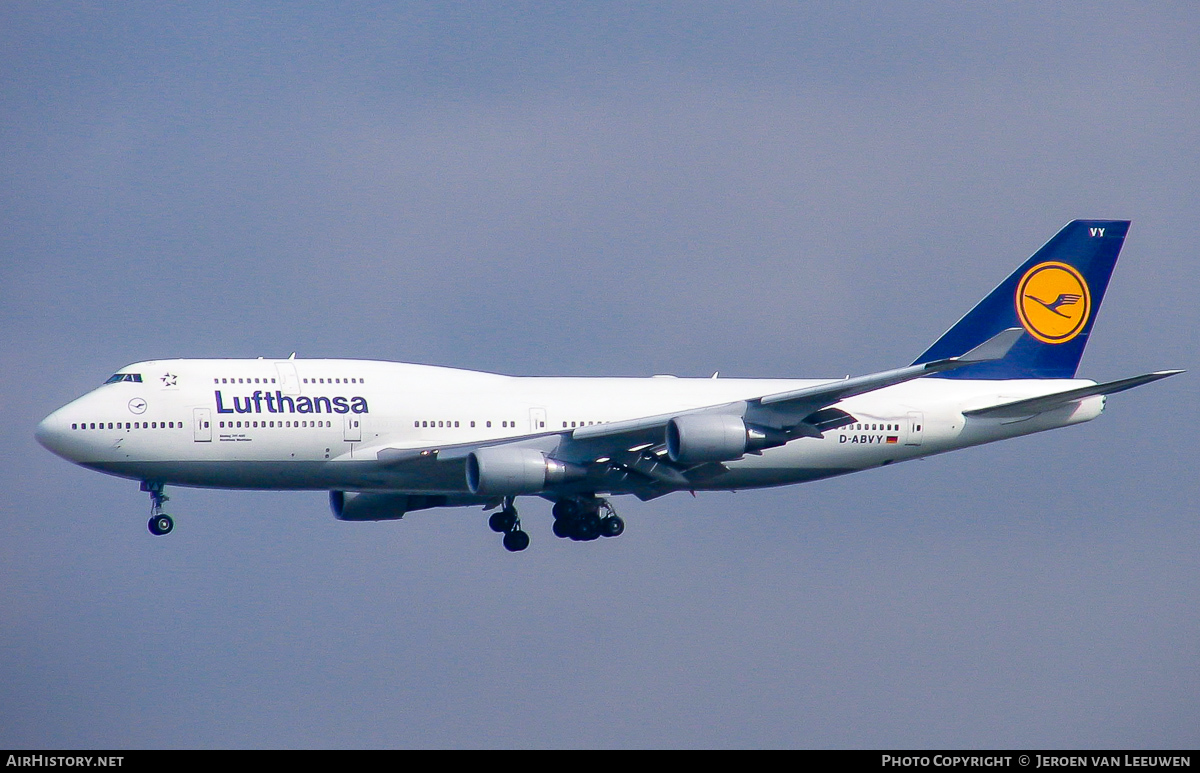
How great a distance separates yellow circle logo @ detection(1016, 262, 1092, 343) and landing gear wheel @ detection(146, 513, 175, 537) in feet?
97.1

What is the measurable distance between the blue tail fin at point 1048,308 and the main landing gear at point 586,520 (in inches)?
491

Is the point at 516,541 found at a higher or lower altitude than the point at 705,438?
lower

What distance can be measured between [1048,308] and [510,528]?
20363mm

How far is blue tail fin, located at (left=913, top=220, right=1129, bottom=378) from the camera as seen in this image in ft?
185

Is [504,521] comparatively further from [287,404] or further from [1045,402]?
[1045,402]

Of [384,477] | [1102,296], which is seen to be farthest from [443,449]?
[1102,296]

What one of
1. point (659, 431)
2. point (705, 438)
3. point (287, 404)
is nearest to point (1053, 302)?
point (705, 438)

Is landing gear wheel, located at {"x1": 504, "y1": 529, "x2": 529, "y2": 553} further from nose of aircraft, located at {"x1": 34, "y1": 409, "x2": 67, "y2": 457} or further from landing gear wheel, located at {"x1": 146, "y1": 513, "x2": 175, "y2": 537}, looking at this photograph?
nose of aircraft, located at {"x1": 34, "y1": 409, "x2": 67, "y2": 457}

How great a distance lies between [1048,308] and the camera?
188 feet

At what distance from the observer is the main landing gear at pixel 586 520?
176ft

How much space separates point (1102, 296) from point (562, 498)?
67.8 ft

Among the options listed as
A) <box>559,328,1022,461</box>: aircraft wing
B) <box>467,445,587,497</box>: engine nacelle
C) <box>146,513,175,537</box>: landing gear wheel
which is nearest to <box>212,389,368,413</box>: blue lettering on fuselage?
<box>146,513,175,537</box>: landing gear wheel

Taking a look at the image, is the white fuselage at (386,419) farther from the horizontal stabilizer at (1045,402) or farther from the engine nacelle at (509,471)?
the engine nacelle at (509,471)

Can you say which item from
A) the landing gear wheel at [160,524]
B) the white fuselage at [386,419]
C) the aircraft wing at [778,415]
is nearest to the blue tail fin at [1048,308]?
the white fuselage at [386,419]
